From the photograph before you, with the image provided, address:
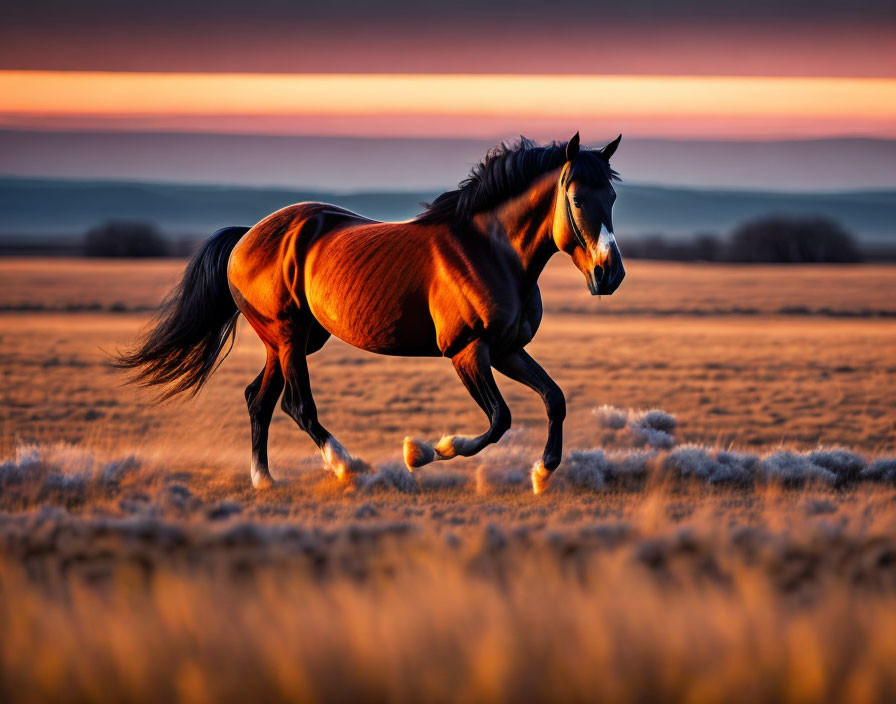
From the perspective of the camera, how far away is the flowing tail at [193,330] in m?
9.78

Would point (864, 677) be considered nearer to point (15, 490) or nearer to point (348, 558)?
point (348, 558)

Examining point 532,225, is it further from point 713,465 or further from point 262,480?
point 262,480

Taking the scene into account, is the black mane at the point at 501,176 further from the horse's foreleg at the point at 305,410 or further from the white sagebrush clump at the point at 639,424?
the white sagebrush clump at the point at 639,424

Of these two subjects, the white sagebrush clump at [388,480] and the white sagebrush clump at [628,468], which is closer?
the white sagebrush clump at [388,480]

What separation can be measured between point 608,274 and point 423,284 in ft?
5.01

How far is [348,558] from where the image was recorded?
5.24 meters

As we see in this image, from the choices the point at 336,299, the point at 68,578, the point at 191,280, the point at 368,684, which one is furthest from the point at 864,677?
the point at 191,280

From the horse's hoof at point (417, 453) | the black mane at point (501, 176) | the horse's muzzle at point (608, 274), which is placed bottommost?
the horse's hoof at point (417, 453)

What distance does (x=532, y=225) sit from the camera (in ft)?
26.3

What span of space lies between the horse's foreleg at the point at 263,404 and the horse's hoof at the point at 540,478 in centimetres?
226

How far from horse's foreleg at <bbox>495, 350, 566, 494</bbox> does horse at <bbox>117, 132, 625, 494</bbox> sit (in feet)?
0.04

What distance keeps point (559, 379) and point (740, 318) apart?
16.3 metres

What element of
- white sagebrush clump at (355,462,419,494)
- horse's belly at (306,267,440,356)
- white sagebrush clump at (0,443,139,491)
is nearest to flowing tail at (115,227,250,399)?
white sagebrush clump at (0,443,139,491)

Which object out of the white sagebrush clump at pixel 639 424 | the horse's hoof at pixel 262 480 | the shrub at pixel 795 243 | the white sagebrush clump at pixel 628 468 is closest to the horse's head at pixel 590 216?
the white sagebrush clump at pixel 628 468
